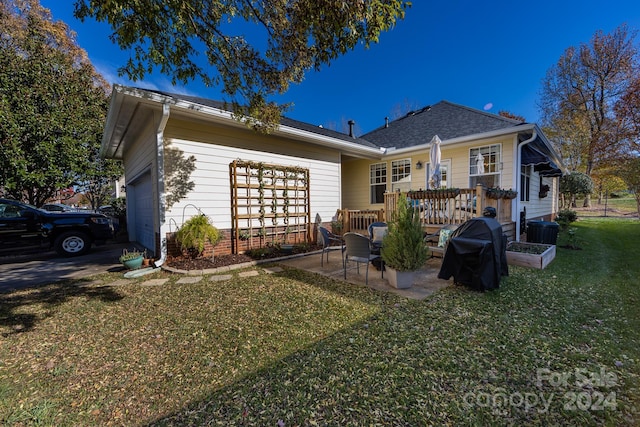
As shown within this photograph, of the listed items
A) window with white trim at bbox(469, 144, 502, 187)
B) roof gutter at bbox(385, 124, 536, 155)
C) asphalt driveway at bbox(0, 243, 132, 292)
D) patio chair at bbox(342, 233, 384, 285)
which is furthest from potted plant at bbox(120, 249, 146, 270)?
window with white trim at bbox(469, 144, 502, 187)

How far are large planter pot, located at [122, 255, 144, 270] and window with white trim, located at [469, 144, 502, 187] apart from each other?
369 inches

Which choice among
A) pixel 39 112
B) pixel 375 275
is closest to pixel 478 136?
pixel 375 275

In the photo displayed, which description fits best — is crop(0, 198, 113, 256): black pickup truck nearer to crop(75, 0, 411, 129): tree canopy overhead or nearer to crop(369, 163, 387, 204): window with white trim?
crop(75, 0, 411, 129): tree canopy overhead

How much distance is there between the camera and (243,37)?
456 centimetres

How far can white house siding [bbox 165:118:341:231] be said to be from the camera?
5750mm

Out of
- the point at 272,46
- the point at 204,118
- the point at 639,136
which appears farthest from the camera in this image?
the point at 639,136

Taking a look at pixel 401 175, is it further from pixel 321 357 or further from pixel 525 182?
pixel 321 357

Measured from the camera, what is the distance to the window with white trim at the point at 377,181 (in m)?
10.5

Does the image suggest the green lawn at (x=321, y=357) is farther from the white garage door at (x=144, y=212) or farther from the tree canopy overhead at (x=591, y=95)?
the tree canopy overhead at (x=591, y=95)

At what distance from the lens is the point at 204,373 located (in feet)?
7.00

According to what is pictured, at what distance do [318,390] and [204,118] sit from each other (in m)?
5.85

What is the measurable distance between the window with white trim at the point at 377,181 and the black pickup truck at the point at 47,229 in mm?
9197

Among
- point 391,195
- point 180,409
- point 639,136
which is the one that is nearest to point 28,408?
point 180,409

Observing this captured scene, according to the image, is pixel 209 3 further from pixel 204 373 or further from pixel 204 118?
pixel 204 373
